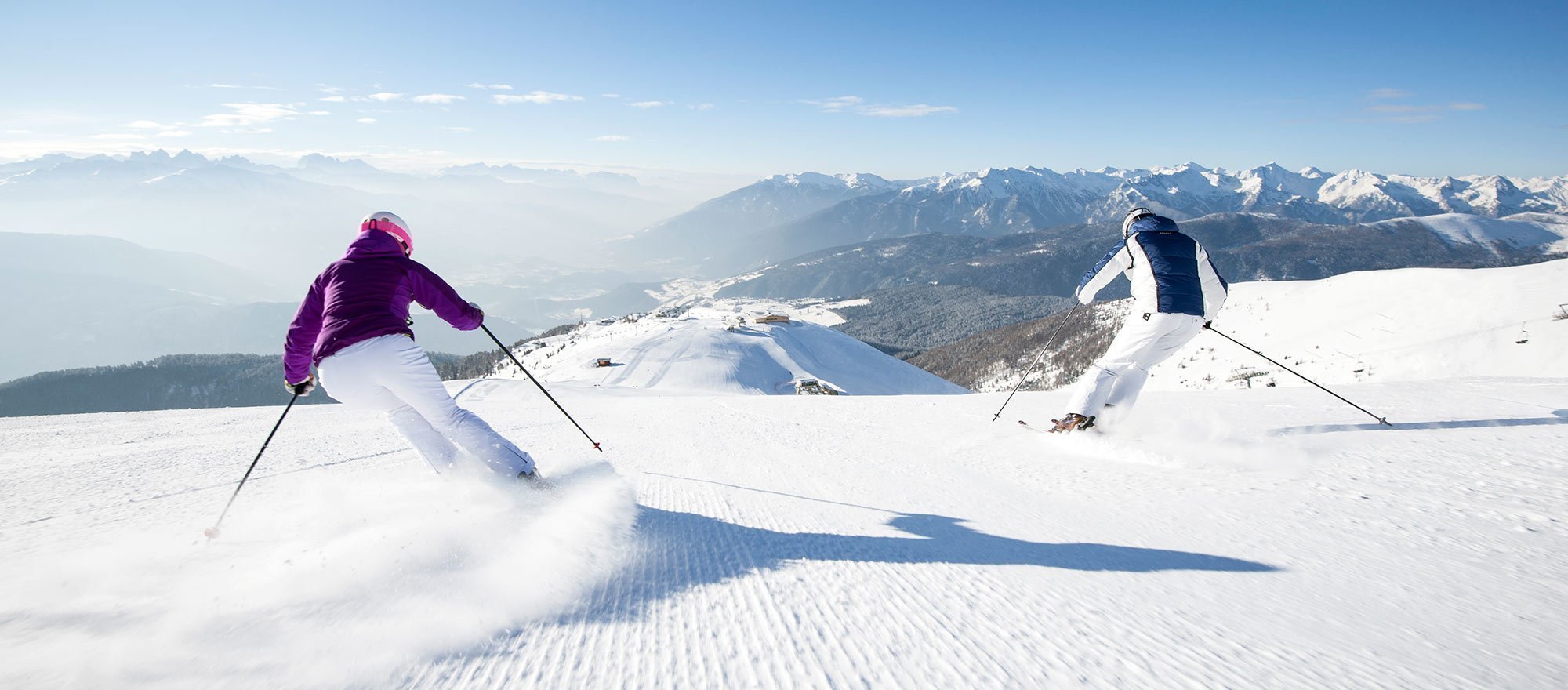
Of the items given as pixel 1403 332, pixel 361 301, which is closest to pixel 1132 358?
pixel 361 301

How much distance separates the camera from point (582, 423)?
9.27 m

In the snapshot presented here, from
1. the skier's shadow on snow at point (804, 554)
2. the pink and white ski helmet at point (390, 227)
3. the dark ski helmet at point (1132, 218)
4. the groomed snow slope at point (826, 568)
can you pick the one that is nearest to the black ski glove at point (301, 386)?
the groomed snow slope at point (826, 568)

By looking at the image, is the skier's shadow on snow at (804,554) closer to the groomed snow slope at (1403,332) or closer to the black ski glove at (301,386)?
the black ski glove at (301,386)

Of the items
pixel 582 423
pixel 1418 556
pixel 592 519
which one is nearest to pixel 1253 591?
pixel 1418 556

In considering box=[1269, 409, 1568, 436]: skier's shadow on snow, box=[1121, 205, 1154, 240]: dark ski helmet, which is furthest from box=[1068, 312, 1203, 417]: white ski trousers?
box=[1269, 409, 1568, 436]: skier's shadow on snow

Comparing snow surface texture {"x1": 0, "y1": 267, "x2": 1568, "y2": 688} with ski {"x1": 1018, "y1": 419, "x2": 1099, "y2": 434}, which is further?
ski {"x1": 1018, "y1": 419, "x2": 1099, "y2": 434}

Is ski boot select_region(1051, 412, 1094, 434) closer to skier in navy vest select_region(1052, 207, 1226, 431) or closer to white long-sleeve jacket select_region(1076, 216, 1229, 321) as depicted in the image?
skier in navy vest select_region(1052, 207, 1226, 431)

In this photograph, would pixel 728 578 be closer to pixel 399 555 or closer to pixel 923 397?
pixel 399 555

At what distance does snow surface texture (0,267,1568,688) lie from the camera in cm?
215

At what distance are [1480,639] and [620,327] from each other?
87.1 m

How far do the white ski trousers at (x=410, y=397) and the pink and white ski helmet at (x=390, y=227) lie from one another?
0.89 m

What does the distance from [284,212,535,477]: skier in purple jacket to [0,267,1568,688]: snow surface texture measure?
342 millimetres

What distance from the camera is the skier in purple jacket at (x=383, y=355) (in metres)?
4.15

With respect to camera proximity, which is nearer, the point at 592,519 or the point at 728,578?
the point at 728,578
